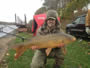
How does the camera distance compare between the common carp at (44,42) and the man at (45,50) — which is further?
the man at (45,50)

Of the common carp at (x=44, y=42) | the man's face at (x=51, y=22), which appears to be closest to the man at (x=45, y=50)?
the man's face at (x=51, y=22)

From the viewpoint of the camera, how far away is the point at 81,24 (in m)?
9.69

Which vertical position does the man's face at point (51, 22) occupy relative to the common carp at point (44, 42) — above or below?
above

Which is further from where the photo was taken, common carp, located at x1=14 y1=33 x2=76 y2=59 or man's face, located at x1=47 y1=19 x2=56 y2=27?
man's face, located at x1=47 y1=19 x2=56 y2=27

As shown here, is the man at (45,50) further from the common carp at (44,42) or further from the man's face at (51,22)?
the common carp at (44,42)

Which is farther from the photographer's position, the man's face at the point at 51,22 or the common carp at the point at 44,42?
the man's face at the point at 51,22

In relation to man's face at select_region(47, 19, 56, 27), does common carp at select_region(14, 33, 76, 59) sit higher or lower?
lower

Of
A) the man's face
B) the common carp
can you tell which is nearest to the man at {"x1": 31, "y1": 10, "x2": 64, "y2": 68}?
the man's face

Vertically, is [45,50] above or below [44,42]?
below

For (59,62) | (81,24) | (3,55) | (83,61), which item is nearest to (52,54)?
(59,62)

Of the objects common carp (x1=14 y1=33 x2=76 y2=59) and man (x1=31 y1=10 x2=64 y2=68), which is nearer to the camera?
common carp (x1=14 y1=33 x2=76 y2=59)

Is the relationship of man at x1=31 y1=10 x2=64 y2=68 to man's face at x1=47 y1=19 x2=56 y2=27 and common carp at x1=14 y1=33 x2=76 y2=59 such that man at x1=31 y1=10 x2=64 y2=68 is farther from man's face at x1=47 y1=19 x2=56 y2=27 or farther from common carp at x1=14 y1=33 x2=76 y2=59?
common carp at x1=14 y1=33 x2=76 y2=59

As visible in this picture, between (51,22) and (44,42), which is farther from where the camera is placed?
(51,22)

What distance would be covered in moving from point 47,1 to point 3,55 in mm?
32607
